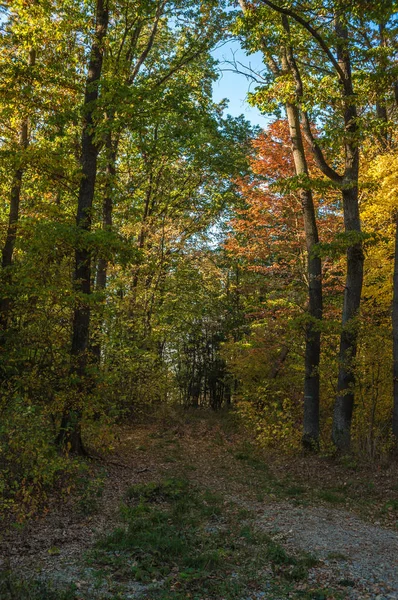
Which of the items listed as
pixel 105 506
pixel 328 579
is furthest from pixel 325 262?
pixel 328 579

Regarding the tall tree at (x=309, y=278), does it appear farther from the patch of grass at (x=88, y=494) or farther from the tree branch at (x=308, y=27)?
the patch of grass at (x=88, y=494)

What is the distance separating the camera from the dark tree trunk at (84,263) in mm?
8539

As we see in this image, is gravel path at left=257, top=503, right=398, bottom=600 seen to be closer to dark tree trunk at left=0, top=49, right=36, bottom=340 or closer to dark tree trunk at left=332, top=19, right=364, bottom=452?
dark tree trunk at left=332, top=19, right=364, bottom=452

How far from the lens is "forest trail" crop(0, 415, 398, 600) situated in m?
4.52

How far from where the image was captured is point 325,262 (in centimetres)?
1422

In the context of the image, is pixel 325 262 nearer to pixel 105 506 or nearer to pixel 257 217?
pixel 257 217

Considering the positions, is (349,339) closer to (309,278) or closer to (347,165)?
(309,278)

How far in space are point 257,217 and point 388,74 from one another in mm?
6291

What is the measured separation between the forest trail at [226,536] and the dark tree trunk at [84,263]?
1.02 meters

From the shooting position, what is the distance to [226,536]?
599 cm

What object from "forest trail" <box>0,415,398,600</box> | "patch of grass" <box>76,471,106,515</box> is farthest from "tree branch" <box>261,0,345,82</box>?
"patch of grass" <box>76,471,106,515</box>

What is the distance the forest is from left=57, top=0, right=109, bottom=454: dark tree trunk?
4 centimetres

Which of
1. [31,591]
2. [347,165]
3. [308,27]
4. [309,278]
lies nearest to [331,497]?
[309,278]

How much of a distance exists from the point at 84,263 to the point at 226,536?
5.33 m
